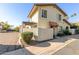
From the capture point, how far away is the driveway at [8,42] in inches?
145

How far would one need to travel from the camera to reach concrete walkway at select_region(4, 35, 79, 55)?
3.74 metres

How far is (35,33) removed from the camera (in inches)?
153

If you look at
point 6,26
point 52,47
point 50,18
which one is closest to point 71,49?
point 52,47

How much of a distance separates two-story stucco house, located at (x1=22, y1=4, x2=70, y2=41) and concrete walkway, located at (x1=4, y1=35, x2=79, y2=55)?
6.4 inches

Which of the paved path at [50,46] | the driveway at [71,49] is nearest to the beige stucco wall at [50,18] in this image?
the paved path at [50,46]

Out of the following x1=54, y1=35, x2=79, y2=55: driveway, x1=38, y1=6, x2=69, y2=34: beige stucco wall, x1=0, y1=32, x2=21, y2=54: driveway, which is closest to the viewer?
x1=0, y1=32, x2=21, y2=54: driveway

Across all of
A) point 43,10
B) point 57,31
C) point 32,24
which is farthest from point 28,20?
point 57,31

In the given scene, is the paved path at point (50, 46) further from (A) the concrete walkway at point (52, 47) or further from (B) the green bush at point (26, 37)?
(B) the green bush at point (26, 37)

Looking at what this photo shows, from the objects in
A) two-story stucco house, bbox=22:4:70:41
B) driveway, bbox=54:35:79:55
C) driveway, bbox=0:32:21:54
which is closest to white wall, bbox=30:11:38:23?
two-story stucco house, bbox=22:4:70:41

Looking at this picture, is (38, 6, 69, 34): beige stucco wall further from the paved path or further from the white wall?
the paved path

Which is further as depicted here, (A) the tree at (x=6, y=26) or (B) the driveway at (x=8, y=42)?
(A) the tree at (x=6, y=26)

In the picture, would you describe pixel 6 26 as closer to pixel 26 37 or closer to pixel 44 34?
pixel 26 37

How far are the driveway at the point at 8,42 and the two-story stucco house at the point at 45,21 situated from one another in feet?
0.95
